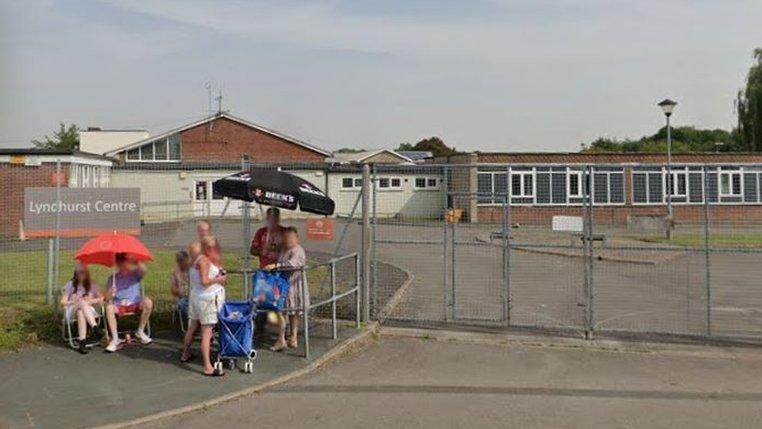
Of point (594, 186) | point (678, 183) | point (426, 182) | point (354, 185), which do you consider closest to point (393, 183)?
point (426, 182)

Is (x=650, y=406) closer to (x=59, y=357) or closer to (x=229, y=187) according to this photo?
(x=229, y=187)

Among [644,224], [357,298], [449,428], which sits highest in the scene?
[644,224]

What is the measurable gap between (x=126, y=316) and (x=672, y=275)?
11.6 meters

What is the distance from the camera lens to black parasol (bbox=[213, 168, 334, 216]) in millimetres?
8336

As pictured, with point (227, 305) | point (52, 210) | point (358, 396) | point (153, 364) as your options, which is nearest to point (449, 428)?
point (358, 396)

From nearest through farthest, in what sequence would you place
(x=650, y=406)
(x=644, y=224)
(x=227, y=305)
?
(x=650, y=406)
(x=227, y=305)
(x=644, y=224)

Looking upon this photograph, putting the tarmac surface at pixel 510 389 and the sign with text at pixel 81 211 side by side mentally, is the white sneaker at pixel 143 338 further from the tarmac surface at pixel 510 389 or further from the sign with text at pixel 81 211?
the tarmac surface at pixel 510 389

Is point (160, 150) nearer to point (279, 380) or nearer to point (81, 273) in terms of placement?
point (81, 273)

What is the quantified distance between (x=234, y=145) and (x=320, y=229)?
3508 cm

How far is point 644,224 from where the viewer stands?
1298 cm

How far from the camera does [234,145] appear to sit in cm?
4384

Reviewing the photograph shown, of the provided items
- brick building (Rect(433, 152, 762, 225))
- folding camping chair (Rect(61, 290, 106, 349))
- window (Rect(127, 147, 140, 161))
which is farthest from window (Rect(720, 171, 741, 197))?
window (Rect(127, 147, 140, 161))

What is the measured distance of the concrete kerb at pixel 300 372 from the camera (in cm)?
601

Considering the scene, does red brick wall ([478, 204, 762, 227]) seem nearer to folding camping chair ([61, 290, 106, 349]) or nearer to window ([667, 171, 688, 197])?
window ([667, 171, 688, 197])
